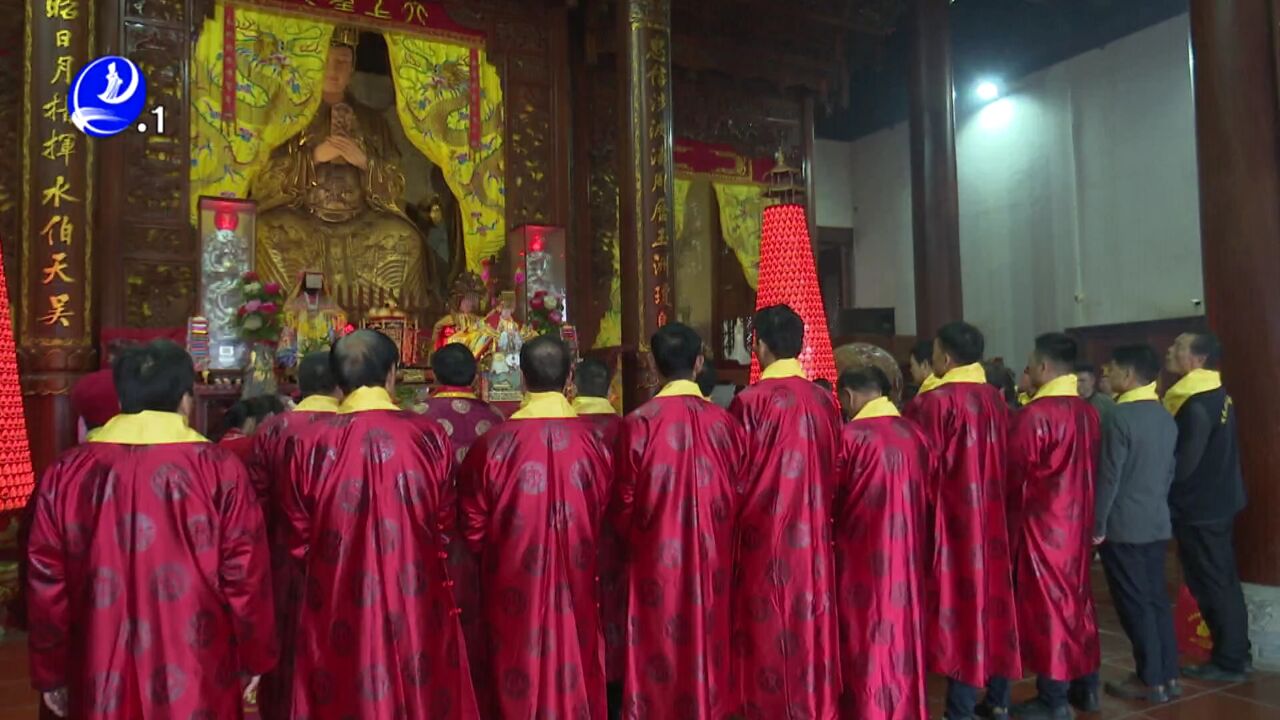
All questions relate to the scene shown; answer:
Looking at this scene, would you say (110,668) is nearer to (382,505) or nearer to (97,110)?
(382,505)

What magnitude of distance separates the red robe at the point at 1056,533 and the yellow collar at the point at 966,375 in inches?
8.0

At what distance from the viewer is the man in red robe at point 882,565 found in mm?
2844

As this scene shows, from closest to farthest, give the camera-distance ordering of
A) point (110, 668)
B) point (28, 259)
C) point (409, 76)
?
point (110, 668) → point (28, 259) → point (409, 76)

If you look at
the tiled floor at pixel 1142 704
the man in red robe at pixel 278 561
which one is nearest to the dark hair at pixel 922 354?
the tiled floor at pixel 1142 704

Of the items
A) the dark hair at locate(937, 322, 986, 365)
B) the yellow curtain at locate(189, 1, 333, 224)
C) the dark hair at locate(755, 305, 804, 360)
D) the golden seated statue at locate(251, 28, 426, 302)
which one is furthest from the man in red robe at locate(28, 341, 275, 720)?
the golden seated statue at locate(251, 28, 426, 302)

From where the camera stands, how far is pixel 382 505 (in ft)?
7.67

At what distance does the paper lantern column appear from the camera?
19.1 feet

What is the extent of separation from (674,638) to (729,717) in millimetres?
448

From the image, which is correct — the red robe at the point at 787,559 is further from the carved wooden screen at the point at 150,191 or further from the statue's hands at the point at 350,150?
the statue's hands at the point at 350,150

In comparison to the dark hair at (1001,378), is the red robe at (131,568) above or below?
below

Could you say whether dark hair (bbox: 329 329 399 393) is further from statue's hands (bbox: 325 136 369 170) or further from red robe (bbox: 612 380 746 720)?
statue's hands (bbox: 325 136 369 170)

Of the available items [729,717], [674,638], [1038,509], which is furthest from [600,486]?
[1038,509]

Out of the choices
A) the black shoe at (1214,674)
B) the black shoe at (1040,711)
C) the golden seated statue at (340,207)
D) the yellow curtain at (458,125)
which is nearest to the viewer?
the black shoe at (1040,711)

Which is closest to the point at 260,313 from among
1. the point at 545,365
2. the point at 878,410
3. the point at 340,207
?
the point at 340,207
